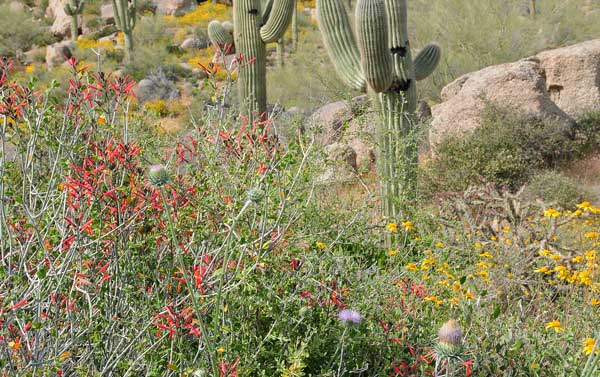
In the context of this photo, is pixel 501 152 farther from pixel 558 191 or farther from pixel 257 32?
pixel 257 32

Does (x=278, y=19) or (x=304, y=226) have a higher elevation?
(x=278, y=19)

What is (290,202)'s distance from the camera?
2559mm

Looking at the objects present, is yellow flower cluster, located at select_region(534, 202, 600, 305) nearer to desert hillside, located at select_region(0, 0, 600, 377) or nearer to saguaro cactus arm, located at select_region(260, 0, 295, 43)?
desert hillside, located at select_region(0, 0, 600, 377)

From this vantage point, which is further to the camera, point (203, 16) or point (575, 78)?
point (203, 16)

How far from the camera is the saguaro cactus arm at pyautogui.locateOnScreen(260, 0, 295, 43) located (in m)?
→ 7.86

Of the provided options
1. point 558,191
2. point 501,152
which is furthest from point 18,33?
point 558,191

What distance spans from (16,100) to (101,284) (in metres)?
0.97

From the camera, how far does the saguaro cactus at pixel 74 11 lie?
2445 centimetres

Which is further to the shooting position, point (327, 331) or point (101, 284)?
point (327, 331)

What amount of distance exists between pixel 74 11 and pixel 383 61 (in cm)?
2135

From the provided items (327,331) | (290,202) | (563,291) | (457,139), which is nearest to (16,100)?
(290,202)

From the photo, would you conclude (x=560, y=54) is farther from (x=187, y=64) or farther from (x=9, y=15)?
(x=9, y=15)

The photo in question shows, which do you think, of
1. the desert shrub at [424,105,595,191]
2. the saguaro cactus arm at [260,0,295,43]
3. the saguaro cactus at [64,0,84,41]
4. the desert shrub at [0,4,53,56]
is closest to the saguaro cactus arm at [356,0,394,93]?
the saguaro cactus arm at [260,0,295,43]

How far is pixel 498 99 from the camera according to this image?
998 cm
